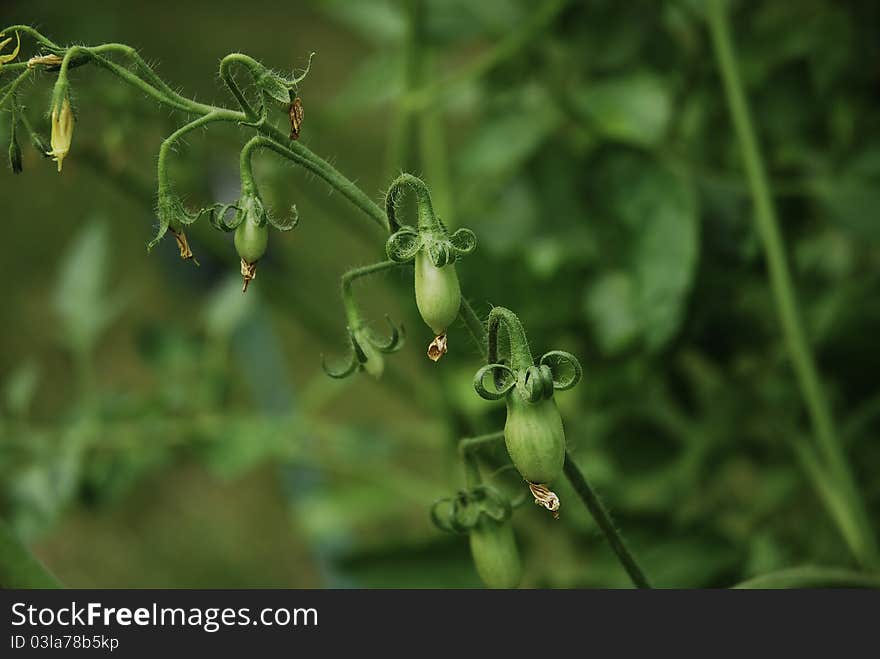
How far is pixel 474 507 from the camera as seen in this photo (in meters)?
0.34

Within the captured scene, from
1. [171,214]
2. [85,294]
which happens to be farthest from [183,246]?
[85,294]

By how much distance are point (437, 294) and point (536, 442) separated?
45 mm

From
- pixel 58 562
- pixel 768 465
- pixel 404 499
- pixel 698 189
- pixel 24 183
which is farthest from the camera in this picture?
pixel 24 183

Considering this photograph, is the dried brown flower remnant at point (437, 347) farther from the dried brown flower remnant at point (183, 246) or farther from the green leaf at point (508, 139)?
the green leaf at point (508, 139)

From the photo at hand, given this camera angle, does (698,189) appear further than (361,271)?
Yes

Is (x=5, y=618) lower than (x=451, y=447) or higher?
lower

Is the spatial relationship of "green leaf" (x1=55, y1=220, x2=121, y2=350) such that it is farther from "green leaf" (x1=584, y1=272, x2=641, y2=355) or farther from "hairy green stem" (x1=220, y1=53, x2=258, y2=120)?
"hairy green stem" (x1=220, y1=53, x2=258, y2=120)

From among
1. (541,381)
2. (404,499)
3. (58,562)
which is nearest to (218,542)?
(58,562)

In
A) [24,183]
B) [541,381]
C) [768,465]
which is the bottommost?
[541,381]

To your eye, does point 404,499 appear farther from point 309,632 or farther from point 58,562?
point 58,562

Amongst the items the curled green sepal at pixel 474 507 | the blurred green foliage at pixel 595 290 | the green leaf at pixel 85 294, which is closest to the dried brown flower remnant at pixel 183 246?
the curled green sepal at pixel 474 507

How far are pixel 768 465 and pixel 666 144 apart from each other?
0.68 ft

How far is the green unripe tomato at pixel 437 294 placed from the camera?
0.95 ft

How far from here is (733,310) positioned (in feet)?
1.95
